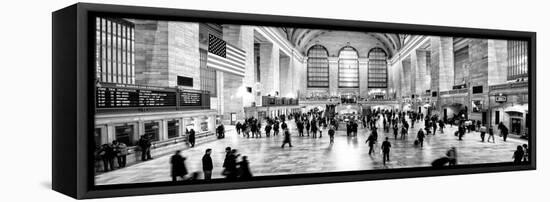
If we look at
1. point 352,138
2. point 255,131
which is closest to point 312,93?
point 352,138

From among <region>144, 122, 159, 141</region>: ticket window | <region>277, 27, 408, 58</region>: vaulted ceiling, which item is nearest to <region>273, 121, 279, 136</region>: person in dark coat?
<region>277, 27, 408, 58</region>: vaulted ceiling

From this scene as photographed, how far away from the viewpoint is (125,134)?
7430 millimetres

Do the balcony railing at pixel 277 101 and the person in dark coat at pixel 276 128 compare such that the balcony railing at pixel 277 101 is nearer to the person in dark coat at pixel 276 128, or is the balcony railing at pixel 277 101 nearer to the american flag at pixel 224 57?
the person in dark coat at pixel 276 128

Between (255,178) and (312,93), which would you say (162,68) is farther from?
(312,93)

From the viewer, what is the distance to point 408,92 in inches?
449

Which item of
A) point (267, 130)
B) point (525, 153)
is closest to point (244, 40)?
point (267, 130)

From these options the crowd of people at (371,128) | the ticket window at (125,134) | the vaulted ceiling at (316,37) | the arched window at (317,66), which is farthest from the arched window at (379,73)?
the ticket window at (125,134)

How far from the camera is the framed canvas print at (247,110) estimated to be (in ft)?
23.4

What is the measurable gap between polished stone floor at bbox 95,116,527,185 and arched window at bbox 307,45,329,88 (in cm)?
268

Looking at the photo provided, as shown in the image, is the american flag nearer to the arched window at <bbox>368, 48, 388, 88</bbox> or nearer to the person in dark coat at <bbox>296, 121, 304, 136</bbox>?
the person in dark coat at <bbox>296, 121, 304, 136</bbox>

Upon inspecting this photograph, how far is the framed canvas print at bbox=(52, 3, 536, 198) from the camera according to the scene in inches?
280

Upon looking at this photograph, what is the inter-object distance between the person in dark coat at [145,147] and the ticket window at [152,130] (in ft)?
0.36

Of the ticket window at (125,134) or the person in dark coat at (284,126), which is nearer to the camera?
the ticket window at (125,134)

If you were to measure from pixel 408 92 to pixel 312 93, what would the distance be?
131 inches
